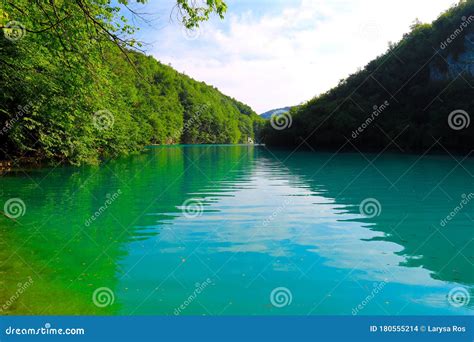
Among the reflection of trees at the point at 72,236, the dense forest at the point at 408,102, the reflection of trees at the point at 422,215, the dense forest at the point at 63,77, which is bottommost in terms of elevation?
the reflection of trees at the point at 72,236

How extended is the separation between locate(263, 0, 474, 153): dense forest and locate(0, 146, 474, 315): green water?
44049 mm

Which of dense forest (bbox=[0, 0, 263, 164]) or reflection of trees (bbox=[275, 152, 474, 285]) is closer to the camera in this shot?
dense forest (bbox=[0, 0, 263, 164])

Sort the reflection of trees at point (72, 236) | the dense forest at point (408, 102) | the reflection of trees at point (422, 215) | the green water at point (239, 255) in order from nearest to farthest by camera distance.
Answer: the green water at point (239, 255) < the reflection of trees at point (72, 236) < the reflection of trees at point (422, 215) < the dense forest at point (408, 102)

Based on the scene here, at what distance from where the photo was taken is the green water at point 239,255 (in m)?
6.17

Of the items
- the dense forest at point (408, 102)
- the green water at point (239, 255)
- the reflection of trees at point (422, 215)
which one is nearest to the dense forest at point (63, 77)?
the green water at point (239, 255)

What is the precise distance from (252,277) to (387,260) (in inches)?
122

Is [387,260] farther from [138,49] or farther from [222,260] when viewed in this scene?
[138,49]

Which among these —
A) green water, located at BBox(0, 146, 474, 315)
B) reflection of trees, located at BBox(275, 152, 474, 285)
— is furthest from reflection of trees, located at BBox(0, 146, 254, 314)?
reflection of trees, located at BBox(275, 152, 474, 285)

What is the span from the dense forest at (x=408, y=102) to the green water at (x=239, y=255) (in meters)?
44.0

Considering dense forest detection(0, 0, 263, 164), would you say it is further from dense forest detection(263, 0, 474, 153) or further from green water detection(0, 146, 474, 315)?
dense forest detection(263, 0, 474, 153)

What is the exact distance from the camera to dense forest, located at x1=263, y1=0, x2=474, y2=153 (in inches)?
2110

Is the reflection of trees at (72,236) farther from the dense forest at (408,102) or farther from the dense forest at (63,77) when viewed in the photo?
the dense forest at (408,102)

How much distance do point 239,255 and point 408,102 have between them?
Result: 238ft

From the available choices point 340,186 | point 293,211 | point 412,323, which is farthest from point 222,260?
point 340,186
